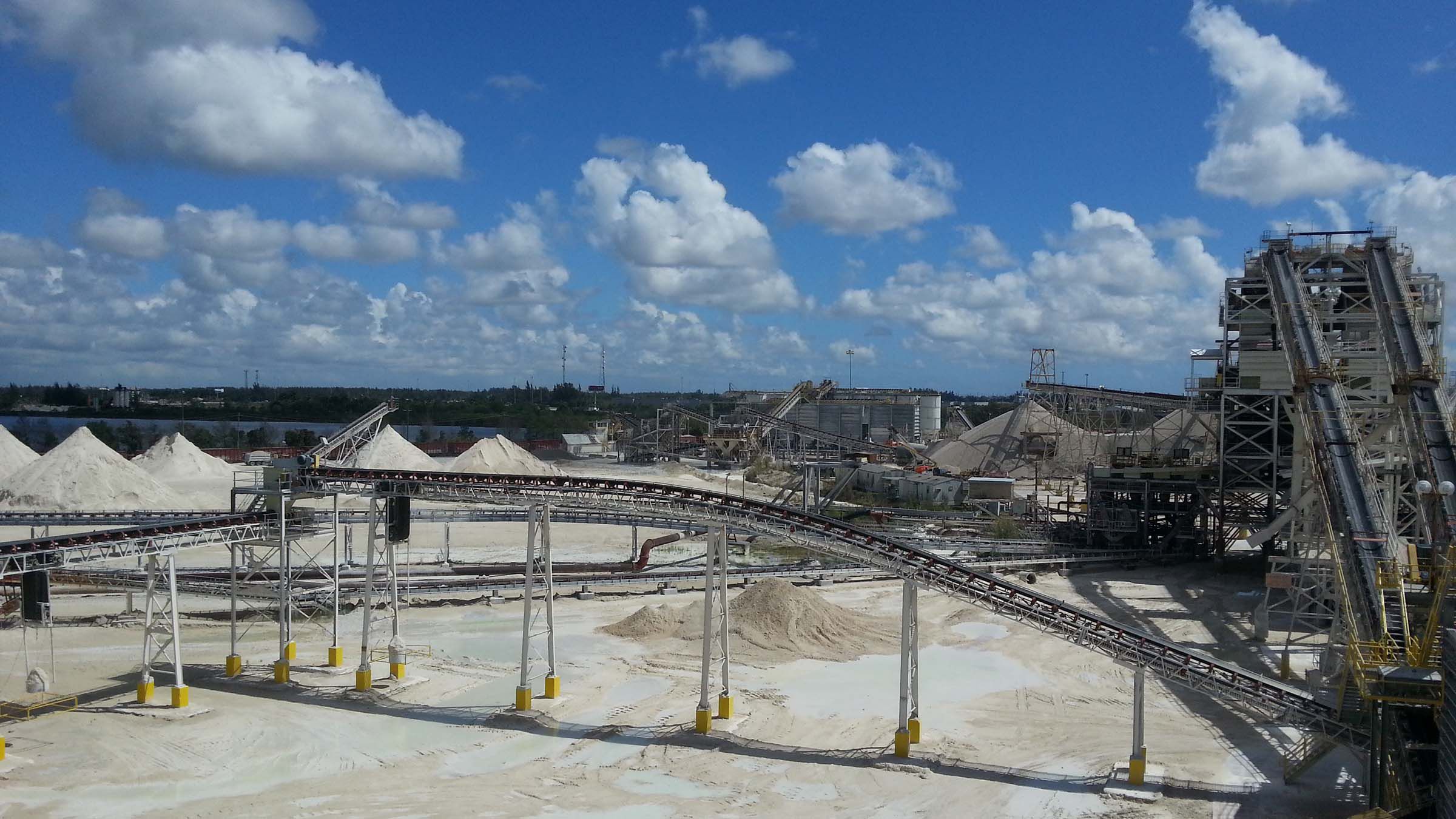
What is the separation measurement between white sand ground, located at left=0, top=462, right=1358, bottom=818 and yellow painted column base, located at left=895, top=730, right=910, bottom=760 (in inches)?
11.6

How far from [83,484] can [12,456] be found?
39.1 ft

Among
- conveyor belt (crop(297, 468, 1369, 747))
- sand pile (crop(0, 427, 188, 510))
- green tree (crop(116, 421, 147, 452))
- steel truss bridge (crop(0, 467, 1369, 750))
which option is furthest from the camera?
green tree (crop(116, 421, 147, 452))

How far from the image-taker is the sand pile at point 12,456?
65.0 meters

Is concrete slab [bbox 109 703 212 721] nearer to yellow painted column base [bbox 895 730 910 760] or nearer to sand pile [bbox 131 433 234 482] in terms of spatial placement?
yellow painted column base [bbox 895 730 910 760]

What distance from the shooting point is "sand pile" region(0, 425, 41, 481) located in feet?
213

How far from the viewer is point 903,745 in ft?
73.3

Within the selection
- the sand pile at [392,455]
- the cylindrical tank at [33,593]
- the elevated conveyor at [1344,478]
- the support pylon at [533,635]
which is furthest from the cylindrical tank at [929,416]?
the cylindrical tank at [33,593]

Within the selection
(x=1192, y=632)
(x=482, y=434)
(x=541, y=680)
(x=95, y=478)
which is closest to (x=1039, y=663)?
(x=1192, y=632)

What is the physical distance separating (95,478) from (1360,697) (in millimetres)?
61865

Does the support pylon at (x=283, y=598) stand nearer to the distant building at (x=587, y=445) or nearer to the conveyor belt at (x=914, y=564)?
the conveyor belt at (x=914, y=564)

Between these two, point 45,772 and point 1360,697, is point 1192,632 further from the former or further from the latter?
point 45,772

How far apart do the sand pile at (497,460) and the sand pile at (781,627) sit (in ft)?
133

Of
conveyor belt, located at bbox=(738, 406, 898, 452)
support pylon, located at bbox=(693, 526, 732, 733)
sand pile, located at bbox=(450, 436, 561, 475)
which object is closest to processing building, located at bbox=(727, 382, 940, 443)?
conveyor belt, located at bbox=(738, 406, 898, 452)

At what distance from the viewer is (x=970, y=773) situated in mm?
21562
